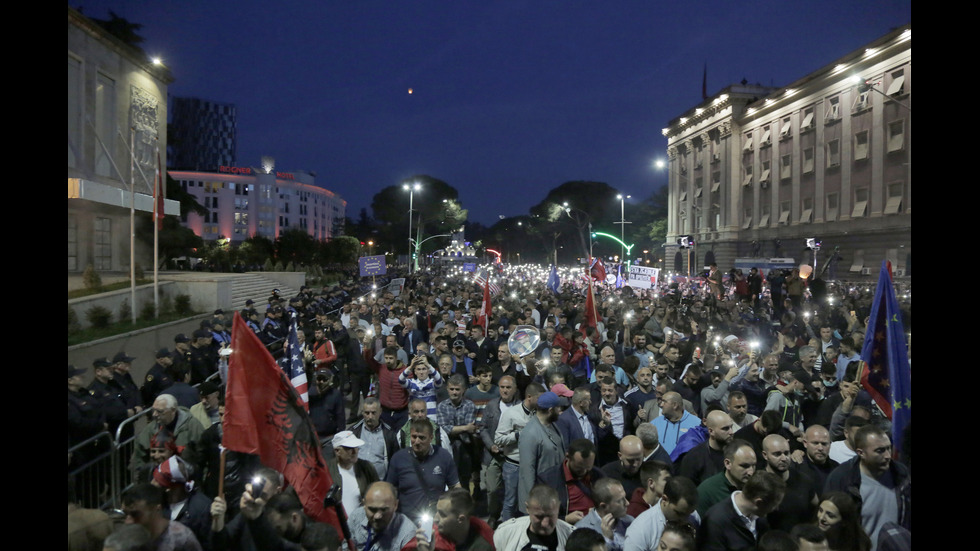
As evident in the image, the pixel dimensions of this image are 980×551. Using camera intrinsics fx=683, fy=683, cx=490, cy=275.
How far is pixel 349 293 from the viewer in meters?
22.6

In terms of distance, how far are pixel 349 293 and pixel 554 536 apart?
762 inches

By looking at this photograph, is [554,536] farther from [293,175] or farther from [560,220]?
[293,175]

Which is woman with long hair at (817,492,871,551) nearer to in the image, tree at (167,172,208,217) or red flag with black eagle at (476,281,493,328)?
red flag with black eagle at (476,281,493,328)

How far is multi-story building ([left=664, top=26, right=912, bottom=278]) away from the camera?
3416 cm

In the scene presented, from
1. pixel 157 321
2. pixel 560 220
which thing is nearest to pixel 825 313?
pixel 157 321

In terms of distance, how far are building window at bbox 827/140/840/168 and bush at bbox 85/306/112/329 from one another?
37.1 m

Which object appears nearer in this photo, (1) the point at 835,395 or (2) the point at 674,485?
(2) the point at 674,485

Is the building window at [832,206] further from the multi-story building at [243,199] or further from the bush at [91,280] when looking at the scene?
the multi-story building at [243,199]

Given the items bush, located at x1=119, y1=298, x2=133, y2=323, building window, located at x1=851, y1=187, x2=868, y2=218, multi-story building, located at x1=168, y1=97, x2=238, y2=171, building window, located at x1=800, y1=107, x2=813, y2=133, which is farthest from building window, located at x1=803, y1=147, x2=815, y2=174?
multi-story building, located at x1=168, y1=97, x2=238, y2=171

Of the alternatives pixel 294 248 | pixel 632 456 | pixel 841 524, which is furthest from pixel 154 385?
pixel 294 248

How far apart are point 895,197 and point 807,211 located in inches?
293

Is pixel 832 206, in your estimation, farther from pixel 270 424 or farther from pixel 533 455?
pixel 270 424

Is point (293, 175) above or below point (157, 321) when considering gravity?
above
